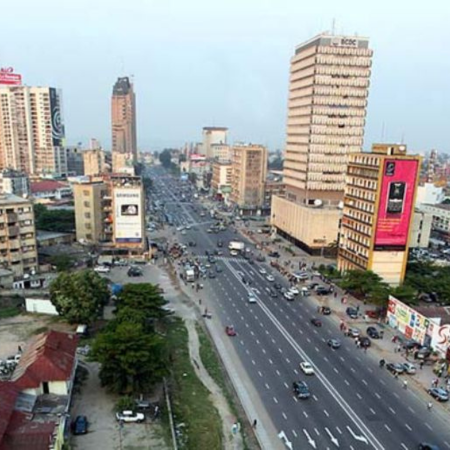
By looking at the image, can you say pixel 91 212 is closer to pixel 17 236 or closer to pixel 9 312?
pixel 17 236

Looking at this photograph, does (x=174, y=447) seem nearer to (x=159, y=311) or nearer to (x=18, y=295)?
(x=159, y=311)

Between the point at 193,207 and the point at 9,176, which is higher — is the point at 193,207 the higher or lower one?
the lower one

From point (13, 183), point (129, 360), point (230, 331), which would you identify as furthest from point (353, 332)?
point (13, 183)

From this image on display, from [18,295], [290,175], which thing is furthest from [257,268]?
[18,295]

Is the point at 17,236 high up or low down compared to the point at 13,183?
down

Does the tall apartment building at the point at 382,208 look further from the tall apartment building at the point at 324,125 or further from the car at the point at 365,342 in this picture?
the tall apartment building at the point at 324,125

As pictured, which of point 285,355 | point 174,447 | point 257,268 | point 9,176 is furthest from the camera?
point 9,176
